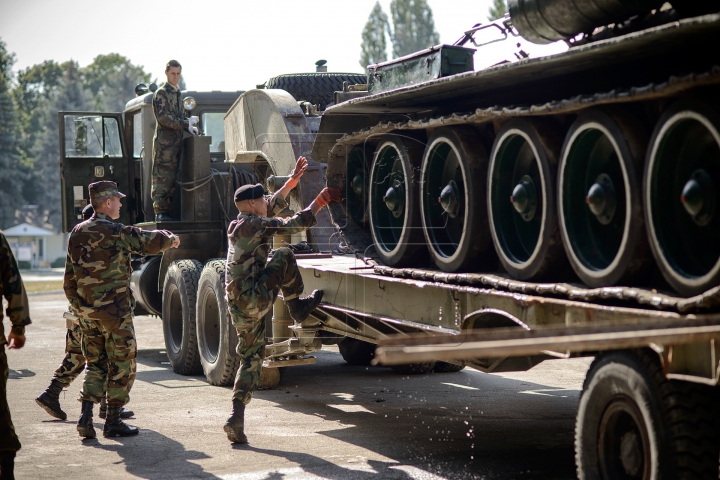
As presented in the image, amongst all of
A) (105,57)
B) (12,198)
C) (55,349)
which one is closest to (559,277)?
(55,349)

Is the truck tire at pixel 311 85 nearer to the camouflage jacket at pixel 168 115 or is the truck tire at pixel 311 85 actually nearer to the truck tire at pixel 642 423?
the camouflage jacket at pixel 168 115

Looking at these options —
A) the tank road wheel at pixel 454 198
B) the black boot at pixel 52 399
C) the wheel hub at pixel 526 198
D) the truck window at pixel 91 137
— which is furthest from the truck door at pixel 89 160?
the wheel hub at pixel 526 198

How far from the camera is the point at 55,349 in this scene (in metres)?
13.5

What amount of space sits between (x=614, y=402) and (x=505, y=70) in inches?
72.7

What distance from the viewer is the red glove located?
7.62m

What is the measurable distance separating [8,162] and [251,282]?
5587cm

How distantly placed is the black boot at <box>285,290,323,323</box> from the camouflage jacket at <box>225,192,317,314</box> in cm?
63

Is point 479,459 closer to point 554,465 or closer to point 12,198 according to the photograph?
point 554,465

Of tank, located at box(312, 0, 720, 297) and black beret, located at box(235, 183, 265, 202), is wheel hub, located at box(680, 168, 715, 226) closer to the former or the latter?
tank, located at box(312, 0, 720, 297)

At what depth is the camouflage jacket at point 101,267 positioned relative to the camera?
752 cm

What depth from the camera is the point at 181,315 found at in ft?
37.5

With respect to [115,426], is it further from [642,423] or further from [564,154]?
[642,423]

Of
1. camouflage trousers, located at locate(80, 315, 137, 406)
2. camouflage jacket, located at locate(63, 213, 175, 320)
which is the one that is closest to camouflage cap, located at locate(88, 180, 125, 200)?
camouflage jacket, located at locate(63, 213, 175, 320)

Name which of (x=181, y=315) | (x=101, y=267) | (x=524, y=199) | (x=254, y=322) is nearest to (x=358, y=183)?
(x=254, y=322)
